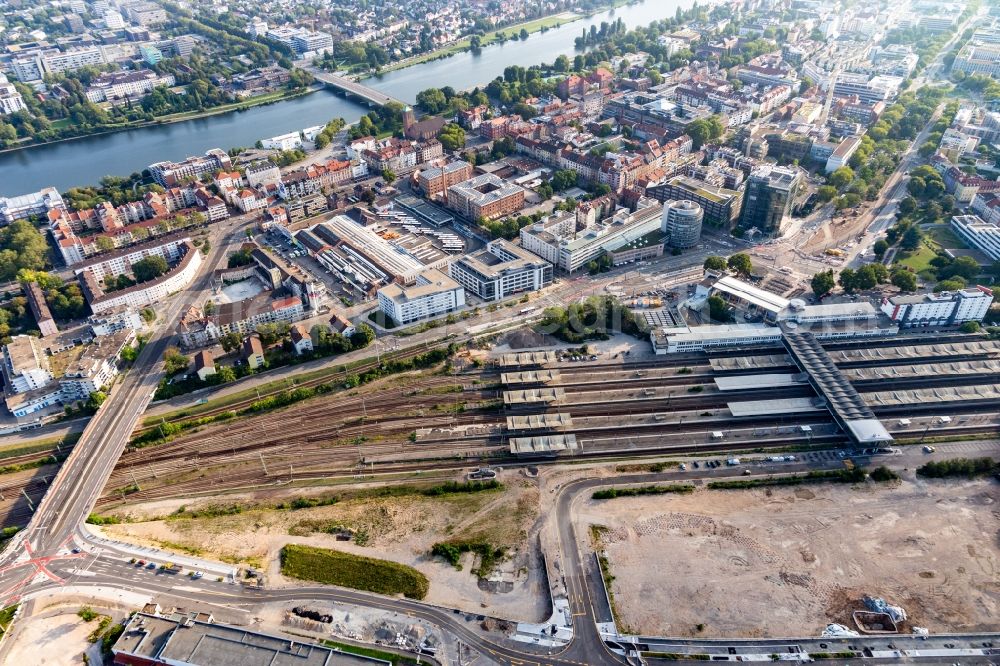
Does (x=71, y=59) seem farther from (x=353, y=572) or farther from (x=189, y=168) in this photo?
(x=353, y=572)

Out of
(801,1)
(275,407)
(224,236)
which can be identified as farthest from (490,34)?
(275,407)

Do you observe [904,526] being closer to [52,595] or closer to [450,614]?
[450,614]

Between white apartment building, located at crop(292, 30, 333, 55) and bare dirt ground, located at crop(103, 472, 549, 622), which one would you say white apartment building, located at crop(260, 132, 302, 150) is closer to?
white apartment building, located at crop(292, 30, 333, 55)

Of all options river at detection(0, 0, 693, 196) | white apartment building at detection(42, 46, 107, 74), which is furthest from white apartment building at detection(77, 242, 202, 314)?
white apartment building at detection(42, 46, 107, 74)

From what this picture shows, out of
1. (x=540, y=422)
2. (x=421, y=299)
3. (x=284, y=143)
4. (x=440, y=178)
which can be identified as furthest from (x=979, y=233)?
(x=284, y=143)

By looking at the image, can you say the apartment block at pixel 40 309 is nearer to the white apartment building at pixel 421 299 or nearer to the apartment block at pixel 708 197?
the white apartment building at pixel 421 299

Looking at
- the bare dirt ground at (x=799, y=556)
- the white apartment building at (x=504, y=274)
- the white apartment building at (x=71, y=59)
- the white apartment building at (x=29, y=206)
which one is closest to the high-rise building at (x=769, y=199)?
the white apartment building at (x=504, y=274)
